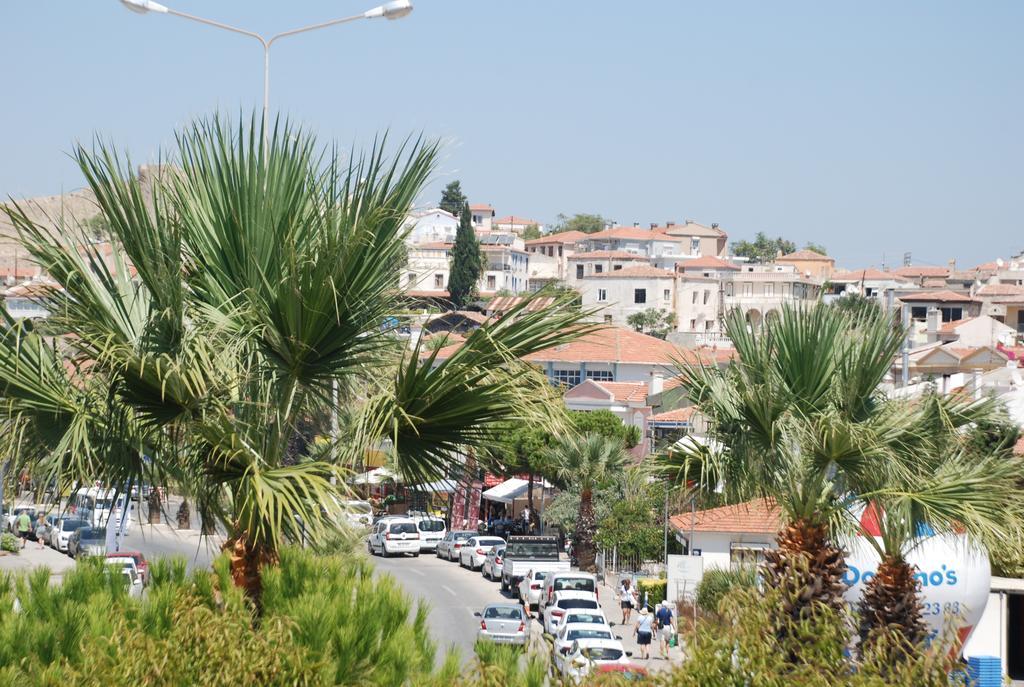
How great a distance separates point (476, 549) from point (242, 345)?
128 feet

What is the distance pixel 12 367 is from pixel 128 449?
672mm

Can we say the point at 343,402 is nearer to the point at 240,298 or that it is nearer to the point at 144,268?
the point at 240,298

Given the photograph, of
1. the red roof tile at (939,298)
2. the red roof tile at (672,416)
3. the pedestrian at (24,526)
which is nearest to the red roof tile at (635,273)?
the red roof tile at (939,298)

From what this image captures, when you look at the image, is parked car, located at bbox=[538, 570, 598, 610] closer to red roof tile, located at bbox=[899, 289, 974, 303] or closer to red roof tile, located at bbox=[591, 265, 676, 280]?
red roof tile, located at bbox=[899, 289, 974, 303]

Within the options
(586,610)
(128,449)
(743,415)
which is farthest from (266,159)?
(586,610)

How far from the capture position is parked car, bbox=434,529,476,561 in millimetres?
47309

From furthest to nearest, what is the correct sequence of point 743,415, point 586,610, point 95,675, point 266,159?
point 586,610 → point 743,415 → point 266,159 → point 95,675

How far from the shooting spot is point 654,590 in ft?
118

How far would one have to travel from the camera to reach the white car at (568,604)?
32.7m

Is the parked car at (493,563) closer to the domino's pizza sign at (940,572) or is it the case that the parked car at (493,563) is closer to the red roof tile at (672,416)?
the red roof tile at (672,416)

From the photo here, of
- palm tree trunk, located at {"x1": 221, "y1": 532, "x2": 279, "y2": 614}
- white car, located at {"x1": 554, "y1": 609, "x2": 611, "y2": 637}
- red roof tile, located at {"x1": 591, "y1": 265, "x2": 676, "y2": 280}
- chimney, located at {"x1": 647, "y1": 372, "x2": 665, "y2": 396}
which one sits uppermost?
red roof tile, located at {"x1": 591, "y1": 265, "x2": 676, "y2": 280}

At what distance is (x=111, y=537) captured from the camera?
35812 millimetres

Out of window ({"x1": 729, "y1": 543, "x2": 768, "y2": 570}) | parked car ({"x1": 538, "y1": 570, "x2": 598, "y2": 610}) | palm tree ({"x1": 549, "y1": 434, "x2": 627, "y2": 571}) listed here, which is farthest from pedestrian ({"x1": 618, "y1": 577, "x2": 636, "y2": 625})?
palm tree ({"x1": 549, "y1": 434, "x2": 627, "y2": 571})

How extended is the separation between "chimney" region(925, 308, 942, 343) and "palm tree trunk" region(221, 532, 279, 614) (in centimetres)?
9916
